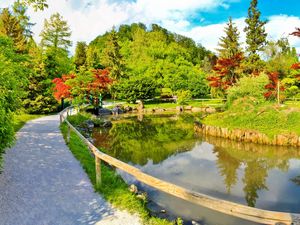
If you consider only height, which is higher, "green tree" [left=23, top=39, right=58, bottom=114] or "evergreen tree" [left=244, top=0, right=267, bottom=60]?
"evergreen tree" [left=244, top=0, right=267, bottom=60]

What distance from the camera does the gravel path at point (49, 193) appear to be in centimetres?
645

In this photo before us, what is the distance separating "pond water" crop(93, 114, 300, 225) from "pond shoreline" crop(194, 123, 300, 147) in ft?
2.28

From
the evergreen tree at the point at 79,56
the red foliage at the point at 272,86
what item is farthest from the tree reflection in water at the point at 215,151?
the evergreen tree at the point at 79,56

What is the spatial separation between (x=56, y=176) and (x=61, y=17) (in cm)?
3887

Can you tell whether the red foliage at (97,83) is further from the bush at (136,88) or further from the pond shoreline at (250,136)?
the pond shoreline at (250,136)

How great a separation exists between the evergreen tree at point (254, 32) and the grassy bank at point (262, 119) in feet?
73.1

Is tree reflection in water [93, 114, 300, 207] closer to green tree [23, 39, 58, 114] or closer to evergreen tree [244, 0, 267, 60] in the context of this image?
green tree [23, 39, 58, 114]

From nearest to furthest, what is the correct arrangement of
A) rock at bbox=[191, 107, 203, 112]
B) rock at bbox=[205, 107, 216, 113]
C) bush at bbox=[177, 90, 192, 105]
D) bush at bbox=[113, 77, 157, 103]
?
rock at bbox=[205, 107, 216, 113] < rock at bbox=[191, 107, 203, 112] < bush at bbox=[113, 77, 157, 103] < bush at bbox=[177, 90, 192, 105]

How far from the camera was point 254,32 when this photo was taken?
42.3 metres

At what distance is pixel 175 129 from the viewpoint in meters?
25.2

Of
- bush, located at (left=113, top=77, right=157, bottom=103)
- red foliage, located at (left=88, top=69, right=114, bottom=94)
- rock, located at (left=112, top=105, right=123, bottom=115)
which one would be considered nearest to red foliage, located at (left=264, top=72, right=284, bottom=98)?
bush, located at (left=113, top=77, right=157, bottom=103)

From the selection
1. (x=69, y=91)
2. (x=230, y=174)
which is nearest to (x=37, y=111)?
(x=69, y=91)

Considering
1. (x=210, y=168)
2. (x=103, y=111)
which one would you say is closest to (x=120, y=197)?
(x=210, y=168)

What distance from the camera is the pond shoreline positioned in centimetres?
1792
